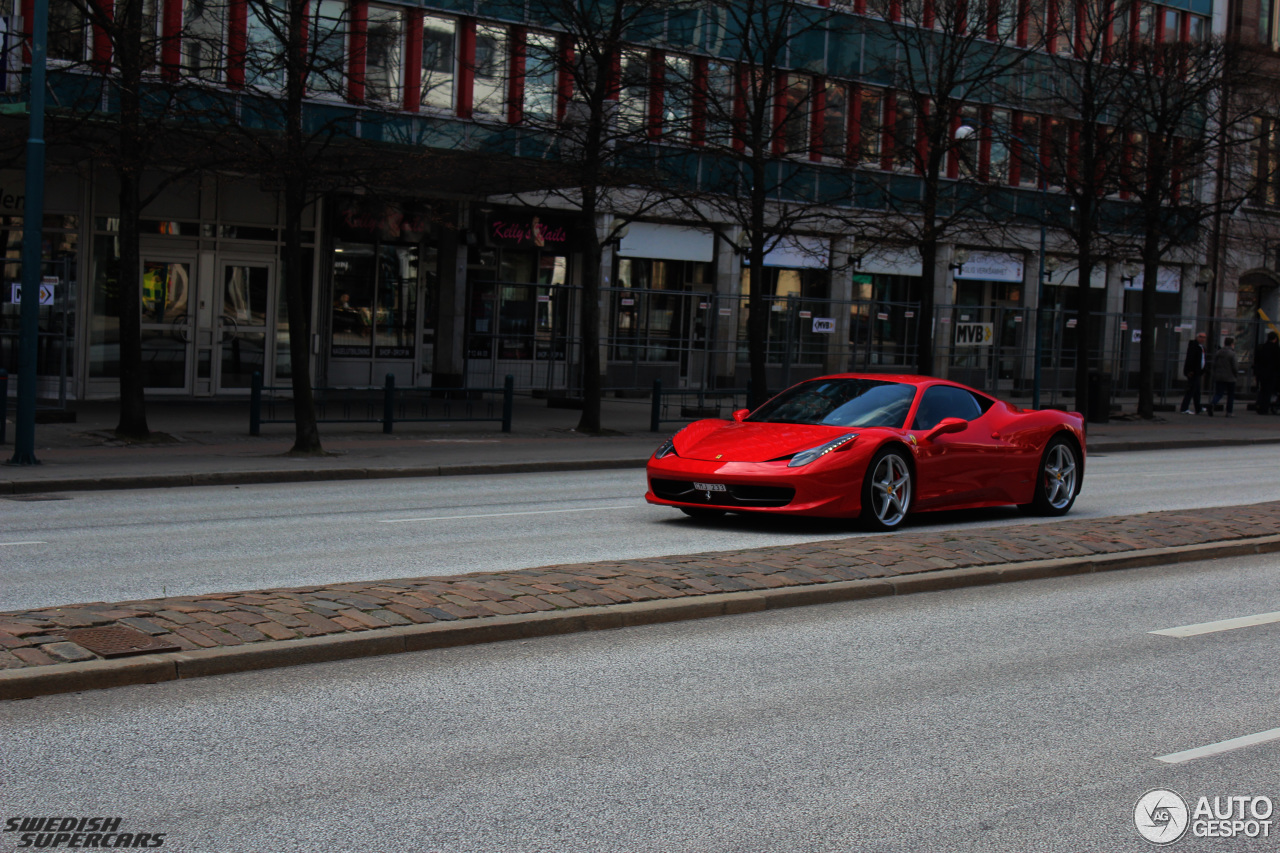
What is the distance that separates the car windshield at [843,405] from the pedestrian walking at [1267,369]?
92.5 feet

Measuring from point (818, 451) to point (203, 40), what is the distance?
34.5 ft

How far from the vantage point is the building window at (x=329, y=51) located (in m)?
18.3

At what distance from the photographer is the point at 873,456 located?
40.6 feet

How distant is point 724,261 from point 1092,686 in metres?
31.5

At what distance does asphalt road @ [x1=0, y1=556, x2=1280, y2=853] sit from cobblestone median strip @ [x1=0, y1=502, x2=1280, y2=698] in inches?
6.3

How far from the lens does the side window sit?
43.1 feet

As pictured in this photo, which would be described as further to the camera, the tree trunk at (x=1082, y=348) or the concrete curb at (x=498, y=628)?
the tree trunk at (x=1082, y=348)

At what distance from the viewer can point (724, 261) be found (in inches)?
1497

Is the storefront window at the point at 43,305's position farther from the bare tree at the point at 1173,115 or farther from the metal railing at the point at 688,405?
the bare tree at the point at 1173,115

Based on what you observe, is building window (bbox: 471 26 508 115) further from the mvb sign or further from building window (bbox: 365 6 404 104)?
the mvb sign

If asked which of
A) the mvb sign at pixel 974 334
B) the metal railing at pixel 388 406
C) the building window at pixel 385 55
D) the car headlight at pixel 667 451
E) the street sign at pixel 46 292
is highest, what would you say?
the building window at pixel 385 55

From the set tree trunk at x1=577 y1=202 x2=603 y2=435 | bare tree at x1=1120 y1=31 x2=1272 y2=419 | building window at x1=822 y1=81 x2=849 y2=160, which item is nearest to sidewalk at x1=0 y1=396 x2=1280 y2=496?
tree trunk at x1=577 y1=202 x2=603 y2=435

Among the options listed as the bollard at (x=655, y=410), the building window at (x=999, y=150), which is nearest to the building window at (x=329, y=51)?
the bollard at (x=655, y=410)

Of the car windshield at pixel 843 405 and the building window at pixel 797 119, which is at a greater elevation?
the building window at pixel 797 119
